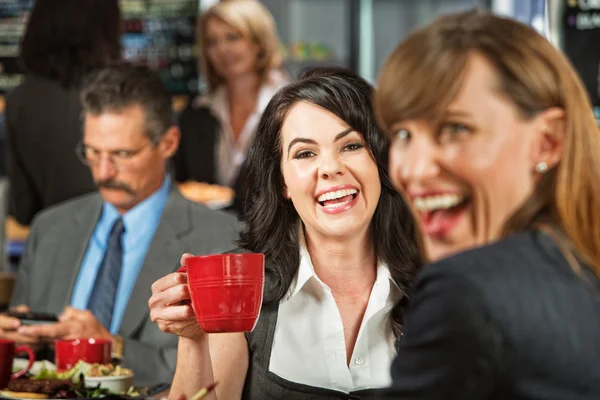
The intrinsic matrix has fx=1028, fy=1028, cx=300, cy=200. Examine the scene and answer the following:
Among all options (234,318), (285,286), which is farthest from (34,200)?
(234,318)

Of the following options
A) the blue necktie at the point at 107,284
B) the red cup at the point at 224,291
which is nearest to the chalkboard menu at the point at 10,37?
the blue necktie at the point at 107,284

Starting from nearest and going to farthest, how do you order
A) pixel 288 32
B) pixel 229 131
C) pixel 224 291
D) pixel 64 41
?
pixel 224 291 < pixel 64 41 < pixel 229 131 < pixel 288 32

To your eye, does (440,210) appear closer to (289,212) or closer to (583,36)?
(289,212)

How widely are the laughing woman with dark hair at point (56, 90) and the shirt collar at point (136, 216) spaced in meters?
1.03

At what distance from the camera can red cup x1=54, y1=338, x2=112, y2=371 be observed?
2.36 metres

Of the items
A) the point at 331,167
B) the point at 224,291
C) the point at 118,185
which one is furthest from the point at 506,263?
the point at 118,185

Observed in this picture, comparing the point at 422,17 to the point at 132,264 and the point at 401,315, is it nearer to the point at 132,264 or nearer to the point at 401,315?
the point at 132,264

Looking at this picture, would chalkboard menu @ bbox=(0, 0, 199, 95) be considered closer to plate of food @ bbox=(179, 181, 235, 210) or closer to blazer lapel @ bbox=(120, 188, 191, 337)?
plate of food @ bbox=(179, 181, 235, 210)

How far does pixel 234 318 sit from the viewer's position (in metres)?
1.54

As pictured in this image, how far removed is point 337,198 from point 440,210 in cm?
81

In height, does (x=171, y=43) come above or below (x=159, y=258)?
above

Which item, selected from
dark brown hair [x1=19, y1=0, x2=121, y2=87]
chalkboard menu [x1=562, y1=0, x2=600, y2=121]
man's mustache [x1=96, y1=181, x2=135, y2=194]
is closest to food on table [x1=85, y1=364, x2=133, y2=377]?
man's mustache [x1=96, y1=181, x2=135, y2=194]

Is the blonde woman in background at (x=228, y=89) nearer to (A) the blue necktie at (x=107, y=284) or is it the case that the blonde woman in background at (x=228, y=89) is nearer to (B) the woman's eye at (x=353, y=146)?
(A) the blue necktie at (x=107, y=284)

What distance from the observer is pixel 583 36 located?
4320 millimetres
